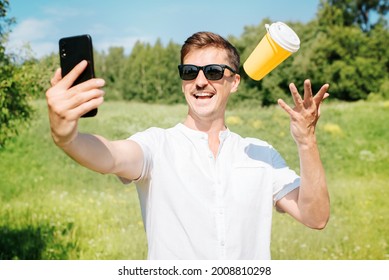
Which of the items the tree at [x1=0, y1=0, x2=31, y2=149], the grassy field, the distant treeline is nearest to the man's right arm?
the tree at [x1=0, y1=0, x2=31, y2=149]

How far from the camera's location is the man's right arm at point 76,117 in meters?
1.53

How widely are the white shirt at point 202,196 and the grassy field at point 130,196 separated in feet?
12.4

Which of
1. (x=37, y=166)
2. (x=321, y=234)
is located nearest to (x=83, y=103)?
(x=321, y=234)

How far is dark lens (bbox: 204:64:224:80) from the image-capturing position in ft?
7.64

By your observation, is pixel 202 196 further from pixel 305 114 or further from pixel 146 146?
pixel 305 114

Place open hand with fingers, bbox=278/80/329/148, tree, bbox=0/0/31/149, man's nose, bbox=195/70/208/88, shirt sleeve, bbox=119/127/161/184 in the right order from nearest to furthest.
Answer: open hand with fingers, bbox=278/80/329/148, shirt sleeve, bbox=119/127/161/184, man's nose, bbox=195/70/208/88, tree, bbox=0/0/31/149

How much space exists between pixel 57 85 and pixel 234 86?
1157 mm

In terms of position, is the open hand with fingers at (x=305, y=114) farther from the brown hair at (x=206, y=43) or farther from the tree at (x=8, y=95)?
the tree at (x=8, y=95)

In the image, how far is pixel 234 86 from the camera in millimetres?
2529

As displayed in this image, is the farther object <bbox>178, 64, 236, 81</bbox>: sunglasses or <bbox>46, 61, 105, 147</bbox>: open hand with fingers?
<bbox>178, 64, 236, 81</bbox>: sunglasses

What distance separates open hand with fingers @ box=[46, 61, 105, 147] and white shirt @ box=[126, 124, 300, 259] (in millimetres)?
603

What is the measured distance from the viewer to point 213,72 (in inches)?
92.3

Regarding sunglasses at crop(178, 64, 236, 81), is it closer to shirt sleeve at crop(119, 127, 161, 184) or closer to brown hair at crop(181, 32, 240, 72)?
brown hair at crop(181, 32, 240, 72)

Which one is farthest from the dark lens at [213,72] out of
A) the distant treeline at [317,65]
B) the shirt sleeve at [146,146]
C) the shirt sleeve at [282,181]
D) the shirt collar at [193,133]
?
the distant treeline at [317,65]
